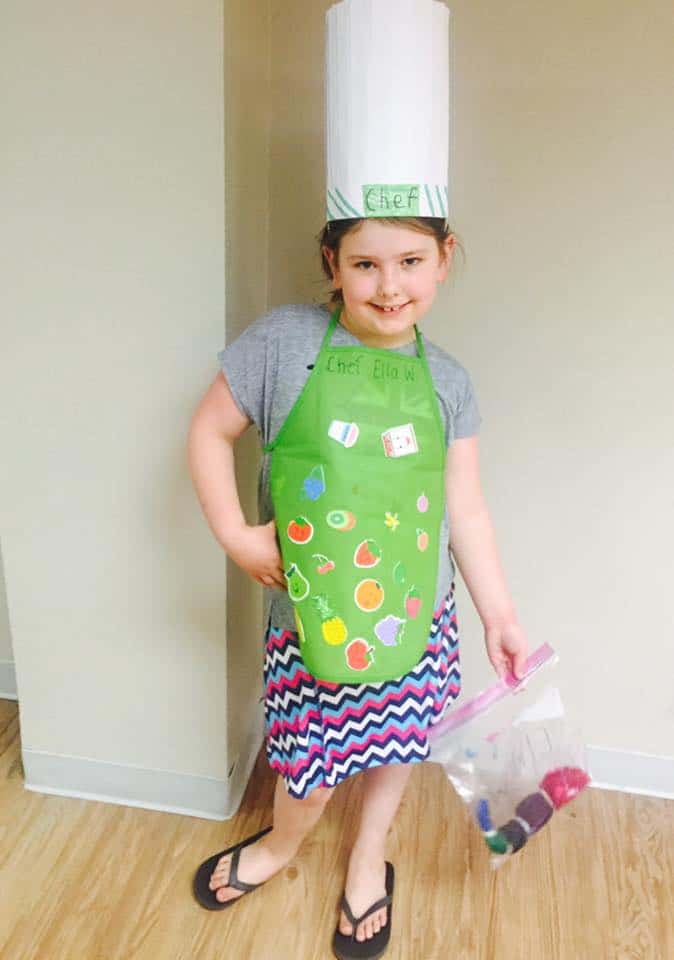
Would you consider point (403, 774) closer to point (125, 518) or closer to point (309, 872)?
point (309, 872)

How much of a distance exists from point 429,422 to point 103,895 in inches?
31.5

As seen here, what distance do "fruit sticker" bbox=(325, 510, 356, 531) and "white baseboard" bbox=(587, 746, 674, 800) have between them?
751 mm

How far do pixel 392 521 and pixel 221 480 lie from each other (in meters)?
0.19

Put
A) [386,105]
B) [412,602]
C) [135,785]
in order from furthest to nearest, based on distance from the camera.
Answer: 1. [135,785]
2. [412,602]
3. [386,105]

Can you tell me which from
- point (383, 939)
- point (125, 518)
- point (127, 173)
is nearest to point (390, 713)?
point (383, 939)

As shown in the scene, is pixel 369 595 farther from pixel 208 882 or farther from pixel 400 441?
pixel 208 882

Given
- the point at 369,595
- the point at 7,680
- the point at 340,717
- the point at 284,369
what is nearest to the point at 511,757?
the point at 340,717

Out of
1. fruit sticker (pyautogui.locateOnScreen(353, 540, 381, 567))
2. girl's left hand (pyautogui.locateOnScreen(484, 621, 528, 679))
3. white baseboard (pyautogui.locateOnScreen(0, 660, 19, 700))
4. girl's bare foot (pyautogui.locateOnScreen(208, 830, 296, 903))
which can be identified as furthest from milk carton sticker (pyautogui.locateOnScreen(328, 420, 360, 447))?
white baseboard (pyautogui.locateOnScreen(0, 660, 19, 700))

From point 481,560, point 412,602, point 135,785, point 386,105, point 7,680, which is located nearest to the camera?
point 386,105

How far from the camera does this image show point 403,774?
106 cm

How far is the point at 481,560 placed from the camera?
3.09ft

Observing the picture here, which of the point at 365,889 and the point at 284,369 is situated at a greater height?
the point at 284,369

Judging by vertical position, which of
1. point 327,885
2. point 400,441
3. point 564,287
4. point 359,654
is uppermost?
point 564,287

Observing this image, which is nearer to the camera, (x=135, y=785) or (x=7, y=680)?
(x=135, y=785)
